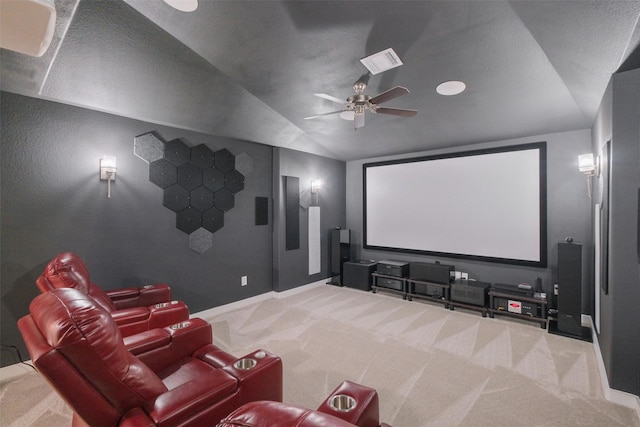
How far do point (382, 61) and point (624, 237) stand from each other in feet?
8.11

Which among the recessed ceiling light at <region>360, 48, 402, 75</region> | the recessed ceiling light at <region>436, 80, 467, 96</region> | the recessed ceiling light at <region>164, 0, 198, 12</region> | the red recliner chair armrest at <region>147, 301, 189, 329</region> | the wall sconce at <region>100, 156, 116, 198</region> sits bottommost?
the red recliner chair armrest at <region>147, 301, 189, 329</region>

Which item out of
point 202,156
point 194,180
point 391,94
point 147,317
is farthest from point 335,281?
point 391,94

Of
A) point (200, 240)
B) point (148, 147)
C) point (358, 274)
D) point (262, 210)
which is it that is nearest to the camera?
point (148, 147)

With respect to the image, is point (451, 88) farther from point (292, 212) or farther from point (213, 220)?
→ point (213, 220)

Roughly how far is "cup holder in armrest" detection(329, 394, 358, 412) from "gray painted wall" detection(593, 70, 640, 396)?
2.37 m

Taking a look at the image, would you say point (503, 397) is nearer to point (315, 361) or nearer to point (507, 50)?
point (315, 361)

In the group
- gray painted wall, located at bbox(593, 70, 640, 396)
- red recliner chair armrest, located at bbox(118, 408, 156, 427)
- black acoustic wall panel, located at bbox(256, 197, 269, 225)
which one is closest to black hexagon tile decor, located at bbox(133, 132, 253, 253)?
black acoustic wall panel, located at bbox(256, 197, 269, 225)

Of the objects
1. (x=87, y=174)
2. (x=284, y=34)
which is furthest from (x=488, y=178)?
(x=87, y=174)

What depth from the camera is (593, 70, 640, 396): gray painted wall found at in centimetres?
221

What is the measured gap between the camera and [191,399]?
1.30 metres

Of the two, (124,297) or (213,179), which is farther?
(213,179)

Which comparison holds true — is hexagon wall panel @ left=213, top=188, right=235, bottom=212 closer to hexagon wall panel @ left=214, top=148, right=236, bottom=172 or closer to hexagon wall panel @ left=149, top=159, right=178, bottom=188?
hexagon wall panel @ left=214, top=148, right=236, bottom=172

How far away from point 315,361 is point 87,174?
10.2ft

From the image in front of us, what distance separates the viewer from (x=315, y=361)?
291cm
